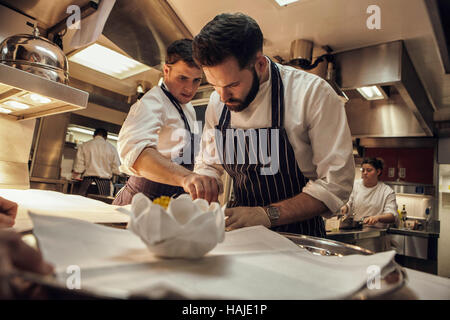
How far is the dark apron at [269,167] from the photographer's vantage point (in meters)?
1.17

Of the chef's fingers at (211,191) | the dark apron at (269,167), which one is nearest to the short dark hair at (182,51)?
the dark apron at (269,167)

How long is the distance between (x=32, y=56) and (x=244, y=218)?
120cm

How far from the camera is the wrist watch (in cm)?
99

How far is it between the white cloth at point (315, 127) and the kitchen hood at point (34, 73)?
2.59ft

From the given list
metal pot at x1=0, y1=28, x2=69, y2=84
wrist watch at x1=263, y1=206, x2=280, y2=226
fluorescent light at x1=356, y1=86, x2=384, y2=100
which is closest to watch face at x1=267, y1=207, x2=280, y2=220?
wrist watch at x1=263, y1=206, x2=280, y2=226

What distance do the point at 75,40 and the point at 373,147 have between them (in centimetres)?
556

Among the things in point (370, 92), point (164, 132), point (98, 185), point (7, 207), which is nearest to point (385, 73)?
point (370, 92)

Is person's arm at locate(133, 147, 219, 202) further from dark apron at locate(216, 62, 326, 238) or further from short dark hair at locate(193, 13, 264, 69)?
short dark hair at locate(193, 13, 264, 69)

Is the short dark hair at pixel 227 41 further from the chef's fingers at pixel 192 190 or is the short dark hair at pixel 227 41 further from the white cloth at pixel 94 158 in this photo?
the white cloth at pixel 94 158

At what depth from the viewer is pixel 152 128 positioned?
1.53 meters

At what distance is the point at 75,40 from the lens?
1.75m

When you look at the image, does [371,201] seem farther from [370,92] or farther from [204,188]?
[204,188]

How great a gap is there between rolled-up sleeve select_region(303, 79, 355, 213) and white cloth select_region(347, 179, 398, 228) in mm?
3445
